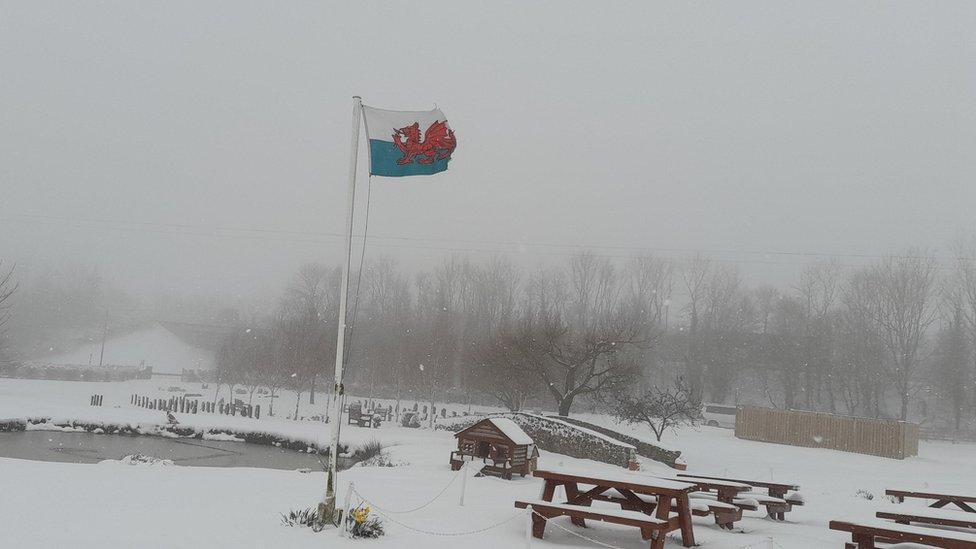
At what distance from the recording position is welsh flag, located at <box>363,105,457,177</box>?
393 inches

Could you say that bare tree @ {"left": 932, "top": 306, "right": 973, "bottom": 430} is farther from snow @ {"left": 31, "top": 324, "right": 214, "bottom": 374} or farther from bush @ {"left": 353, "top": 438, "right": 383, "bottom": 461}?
snow @ {"left": 31, "top": 324, "right": 214, "bottom": 374}

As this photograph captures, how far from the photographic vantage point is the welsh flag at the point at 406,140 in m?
9.99

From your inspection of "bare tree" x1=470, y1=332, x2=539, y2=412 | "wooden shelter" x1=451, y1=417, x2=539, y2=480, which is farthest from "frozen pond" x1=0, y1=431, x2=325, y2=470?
"bare tree" x1=470, y1=332, x2=539, y2=412

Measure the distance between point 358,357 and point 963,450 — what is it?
140 feet

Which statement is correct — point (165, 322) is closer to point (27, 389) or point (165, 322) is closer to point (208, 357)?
point (208, 357)

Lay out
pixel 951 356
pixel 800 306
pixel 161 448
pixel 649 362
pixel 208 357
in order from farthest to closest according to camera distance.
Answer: pixel 208 357, pixel 800 306, pixel 649 362, pixel 951 356, pixel 161 448

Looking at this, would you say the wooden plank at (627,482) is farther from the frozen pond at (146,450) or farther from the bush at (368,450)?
the bush at (368,450)

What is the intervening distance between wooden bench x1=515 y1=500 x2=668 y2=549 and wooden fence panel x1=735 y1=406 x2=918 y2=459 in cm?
2422

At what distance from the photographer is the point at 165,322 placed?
99.2 meters

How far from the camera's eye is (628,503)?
10.2 m

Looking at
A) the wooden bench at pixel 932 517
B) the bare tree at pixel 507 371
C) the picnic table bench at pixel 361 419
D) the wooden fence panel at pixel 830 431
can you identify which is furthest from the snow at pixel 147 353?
the wooden bench at pixel 932 517

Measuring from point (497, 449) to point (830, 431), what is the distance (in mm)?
19414

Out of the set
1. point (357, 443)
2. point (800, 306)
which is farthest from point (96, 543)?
point (800, 306)

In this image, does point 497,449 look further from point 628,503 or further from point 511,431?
point 628,503
